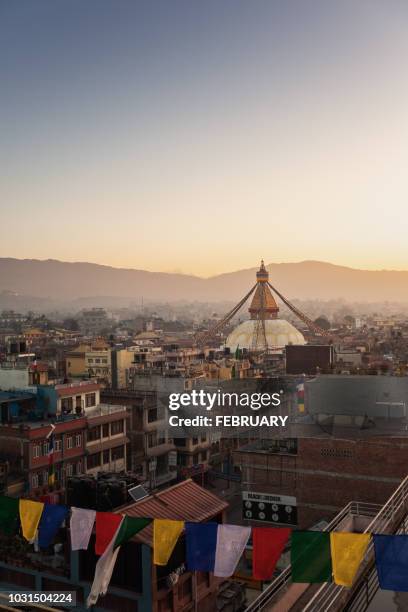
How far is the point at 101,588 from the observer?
7.95m

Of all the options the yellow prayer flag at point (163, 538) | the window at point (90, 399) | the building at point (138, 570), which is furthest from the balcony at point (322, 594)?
the window at point (90, 399)

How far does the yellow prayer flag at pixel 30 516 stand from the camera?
8.63 metres

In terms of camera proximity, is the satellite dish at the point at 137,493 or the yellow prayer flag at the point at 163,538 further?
the satellite dish at the point at 137,493

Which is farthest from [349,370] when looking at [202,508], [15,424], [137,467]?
[202,508]

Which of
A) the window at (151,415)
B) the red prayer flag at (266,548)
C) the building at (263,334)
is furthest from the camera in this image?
the building at (263,334)

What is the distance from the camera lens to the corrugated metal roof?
9680 mm

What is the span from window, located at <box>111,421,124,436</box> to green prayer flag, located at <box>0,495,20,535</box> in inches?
560

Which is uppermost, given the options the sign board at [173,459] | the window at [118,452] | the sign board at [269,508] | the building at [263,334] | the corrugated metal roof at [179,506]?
the building at [263,334]

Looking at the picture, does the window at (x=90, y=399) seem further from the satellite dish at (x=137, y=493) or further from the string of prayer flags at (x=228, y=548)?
the string of prayer flags at (x=228, y=548)

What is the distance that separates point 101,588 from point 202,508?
2.96 meters

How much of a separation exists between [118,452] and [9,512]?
1463 centimetres

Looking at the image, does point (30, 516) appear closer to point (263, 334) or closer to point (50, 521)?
point (50, 521)

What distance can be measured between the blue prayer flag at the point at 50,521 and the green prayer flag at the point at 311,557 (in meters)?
3.35

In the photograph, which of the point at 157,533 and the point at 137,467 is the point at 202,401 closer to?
the point at 137,467
